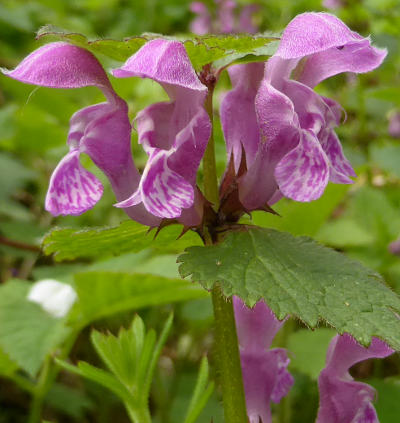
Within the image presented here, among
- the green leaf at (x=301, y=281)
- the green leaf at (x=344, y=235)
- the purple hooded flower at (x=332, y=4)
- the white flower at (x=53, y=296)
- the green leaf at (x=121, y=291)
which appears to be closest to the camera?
the green leaf at (x=301, y=281)

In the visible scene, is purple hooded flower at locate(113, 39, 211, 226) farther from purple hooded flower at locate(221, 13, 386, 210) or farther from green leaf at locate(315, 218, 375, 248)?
green leaf at locate(315, 218, 375, 248)

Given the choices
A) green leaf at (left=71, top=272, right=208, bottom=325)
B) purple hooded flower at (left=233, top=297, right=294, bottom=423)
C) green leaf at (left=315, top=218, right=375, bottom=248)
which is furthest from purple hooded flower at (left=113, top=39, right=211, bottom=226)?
green leaf at (left=315, top=218, right=375, bottom=248)

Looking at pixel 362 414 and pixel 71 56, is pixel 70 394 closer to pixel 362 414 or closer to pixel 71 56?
pixel 362 414

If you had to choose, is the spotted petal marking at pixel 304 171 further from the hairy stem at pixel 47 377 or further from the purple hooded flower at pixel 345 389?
the hairy stem at pixel 47 377

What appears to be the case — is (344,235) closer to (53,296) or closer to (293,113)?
(53,296)

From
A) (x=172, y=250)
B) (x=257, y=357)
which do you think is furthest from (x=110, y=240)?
(x=172, y=250)

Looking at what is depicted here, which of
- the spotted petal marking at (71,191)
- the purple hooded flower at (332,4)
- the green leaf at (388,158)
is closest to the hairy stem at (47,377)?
the spotted petal marking at (71,191)
